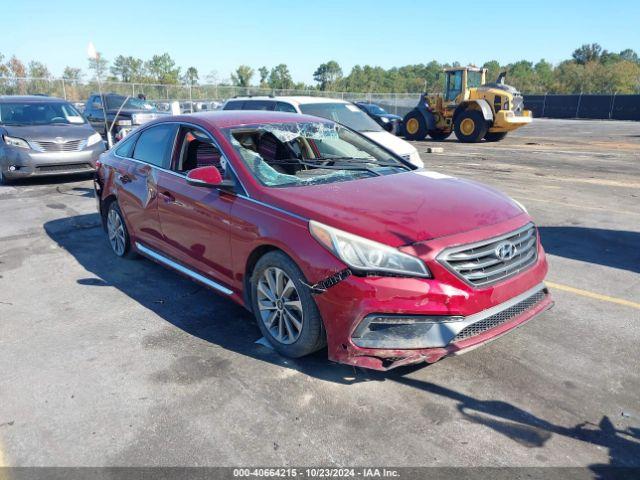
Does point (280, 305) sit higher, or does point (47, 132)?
point (47, 132)

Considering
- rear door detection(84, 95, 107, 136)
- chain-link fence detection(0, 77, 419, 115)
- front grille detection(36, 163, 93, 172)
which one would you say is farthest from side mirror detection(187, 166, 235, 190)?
chain-link fence detection(0, 77, 419, 115)

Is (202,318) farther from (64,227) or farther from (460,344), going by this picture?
(64,227)

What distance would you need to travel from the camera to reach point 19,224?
7434mm

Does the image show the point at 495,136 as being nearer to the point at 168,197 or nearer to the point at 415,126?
the point at 415,126

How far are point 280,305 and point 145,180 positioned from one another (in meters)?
2.29

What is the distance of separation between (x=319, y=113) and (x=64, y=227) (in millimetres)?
5283

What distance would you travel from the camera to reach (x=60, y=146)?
10.2 m

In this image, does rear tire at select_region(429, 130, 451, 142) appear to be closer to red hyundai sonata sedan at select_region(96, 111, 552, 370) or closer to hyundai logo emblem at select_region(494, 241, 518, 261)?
red hyundai sonata sedan at select_region(96, 111, 552, 370)

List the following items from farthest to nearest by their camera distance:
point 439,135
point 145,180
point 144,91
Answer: point 144,91
point 439,135
point 145,180

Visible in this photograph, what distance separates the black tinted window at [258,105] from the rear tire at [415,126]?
12456 mm

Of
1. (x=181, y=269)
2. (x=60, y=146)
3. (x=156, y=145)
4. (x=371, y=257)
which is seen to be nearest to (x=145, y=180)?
(x=156, y=145)

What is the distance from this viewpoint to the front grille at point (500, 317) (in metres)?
3.05

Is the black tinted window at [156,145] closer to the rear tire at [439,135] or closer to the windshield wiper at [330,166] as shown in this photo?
the windshield wiper at [330,166]

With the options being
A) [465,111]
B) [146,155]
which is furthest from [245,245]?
[465,111]
